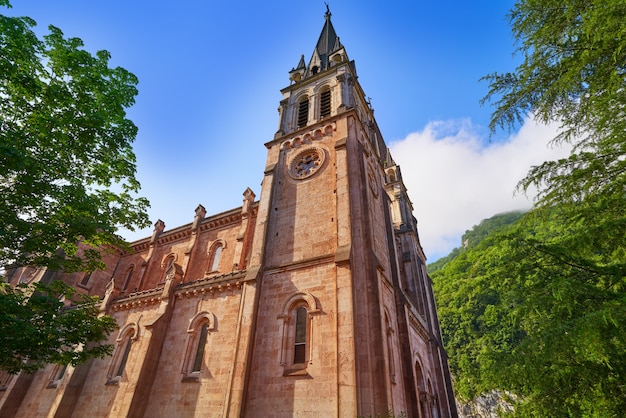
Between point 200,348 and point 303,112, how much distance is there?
54.1 ft

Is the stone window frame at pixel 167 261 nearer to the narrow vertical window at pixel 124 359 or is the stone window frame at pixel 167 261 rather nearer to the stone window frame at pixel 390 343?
the narrow vertical window at pixel 124 359

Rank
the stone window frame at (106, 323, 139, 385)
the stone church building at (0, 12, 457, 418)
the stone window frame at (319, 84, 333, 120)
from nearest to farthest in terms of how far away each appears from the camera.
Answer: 1. the stone church building at (0, 12, 457, 418)
2. the stone window frame at (106, 323, 139, 385)
3. the stone window frame at (319, 84, 333, 120)

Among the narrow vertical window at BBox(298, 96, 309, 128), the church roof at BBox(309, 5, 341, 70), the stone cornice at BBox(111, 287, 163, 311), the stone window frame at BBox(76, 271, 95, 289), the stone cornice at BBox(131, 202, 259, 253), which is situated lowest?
the stone cornice at BBox(111, 287, 163, 311)

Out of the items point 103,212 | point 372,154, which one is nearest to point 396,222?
point 372,154

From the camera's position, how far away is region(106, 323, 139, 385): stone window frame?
1598 cm

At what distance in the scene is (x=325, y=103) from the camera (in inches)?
875

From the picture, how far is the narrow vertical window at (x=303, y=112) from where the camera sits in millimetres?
22033

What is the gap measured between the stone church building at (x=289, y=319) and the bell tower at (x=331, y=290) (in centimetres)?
5

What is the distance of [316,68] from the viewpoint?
2648cm

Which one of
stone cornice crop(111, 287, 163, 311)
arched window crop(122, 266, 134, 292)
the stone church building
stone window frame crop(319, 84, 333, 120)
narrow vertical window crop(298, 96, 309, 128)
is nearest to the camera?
the stone church building

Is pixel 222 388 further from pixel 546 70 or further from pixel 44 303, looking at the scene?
pixel 546 70

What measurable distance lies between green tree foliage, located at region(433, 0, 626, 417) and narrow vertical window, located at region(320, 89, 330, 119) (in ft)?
46.0

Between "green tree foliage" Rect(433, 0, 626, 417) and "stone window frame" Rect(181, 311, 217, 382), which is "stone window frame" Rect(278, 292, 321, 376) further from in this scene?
"green tree foliage" Rect(433, 0, 626, 417)

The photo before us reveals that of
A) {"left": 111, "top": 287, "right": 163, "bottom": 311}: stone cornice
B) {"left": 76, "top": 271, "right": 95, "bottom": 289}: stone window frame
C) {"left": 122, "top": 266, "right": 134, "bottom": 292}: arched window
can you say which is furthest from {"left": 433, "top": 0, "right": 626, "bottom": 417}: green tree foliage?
{"left": 76, "top": 271, "right": 95, "bottom": 289}: stone window frame
